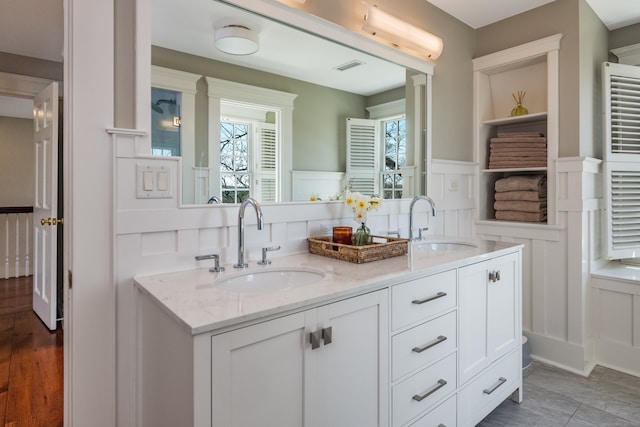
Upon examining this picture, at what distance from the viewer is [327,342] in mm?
1096

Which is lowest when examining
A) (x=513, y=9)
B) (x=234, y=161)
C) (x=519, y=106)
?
(x=234, y=161)

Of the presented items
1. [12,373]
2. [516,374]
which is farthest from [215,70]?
[12,373]

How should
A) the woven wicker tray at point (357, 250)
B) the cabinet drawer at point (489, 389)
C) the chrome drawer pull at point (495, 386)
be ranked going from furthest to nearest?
the chrome drawer pull at point (495, 386)
the cabinet drawer at point (489, 389)
the woven wicker tray at point (357, 250)

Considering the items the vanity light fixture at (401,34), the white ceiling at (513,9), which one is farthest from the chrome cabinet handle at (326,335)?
the white ceiling at (513,9)

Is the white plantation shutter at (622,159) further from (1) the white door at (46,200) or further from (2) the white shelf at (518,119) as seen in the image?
(1) the white door at (46,200)

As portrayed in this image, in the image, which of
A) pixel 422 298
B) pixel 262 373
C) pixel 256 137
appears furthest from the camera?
pixel 256 137

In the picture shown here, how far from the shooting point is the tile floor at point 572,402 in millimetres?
1852

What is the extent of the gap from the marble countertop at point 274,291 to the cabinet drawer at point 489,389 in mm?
570

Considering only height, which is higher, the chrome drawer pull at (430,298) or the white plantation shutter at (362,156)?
the white plantation shutter at (362,156)

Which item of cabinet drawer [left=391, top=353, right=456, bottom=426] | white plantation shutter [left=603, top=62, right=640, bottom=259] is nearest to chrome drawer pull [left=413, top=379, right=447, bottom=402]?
cabinet drawer [left=391, top=353, right=456, bottom=426]

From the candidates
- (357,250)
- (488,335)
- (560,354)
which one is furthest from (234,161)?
(560,354)

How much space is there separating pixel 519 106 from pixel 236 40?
211 centimetres

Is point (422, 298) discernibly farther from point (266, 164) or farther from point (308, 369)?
point (266, 164)

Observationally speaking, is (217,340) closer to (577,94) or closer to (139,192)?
(139,192)
